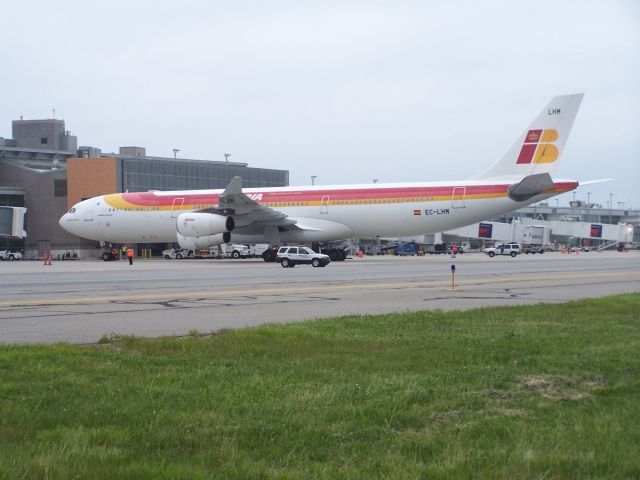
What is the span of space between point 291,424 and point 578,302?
14.4 metres

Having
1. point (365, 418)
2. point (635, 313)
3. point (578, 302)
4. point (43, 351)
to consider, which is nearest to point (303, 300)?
point (578, 302)

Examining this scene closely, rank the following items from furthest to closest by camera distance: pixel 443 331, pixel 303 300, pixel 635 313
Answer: pixel 303 300
pixel 635 313
pixel 443 331

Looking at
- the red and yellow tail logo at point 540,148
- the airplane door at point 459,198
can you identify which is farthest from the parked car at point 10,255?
the red and yellow tail logo at point 540,148

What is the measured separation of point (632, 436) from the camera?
7.12 m

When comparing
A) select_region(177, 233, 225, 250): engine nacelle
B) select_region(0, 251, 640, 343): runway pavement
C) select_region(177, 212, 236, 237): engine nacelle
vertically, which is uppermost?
select_region(177, 212, 236, 237): engine nacelle

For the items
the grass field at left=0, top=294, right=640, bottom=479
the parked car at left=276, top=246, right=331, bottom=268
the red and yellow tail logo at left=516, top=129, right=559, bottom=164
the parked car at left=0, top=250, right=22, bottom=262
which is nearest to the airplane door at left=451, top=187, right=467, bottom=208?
the red and yellow tail logo at left=516, top=129, right=559, bottom=164

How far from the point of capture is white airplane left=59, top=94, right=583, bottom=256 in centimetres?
4884

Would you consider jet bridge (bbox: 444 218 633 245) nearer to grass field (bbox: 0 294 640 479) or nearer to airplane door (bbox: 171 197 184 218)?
airplane door (bbox: 171 197 184 218)

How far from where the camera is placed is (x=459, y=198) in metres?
49.2

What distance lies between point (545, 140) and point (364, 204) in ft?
37.2

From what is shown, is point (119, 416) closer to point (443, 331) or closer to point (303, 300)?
point (443, 331)

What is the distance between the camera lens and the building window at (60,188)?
82.6m

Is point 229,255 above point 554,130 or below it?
below

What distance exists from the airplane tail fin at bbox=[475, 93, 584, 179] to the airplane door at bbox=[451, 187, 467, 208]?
9.98 ft
